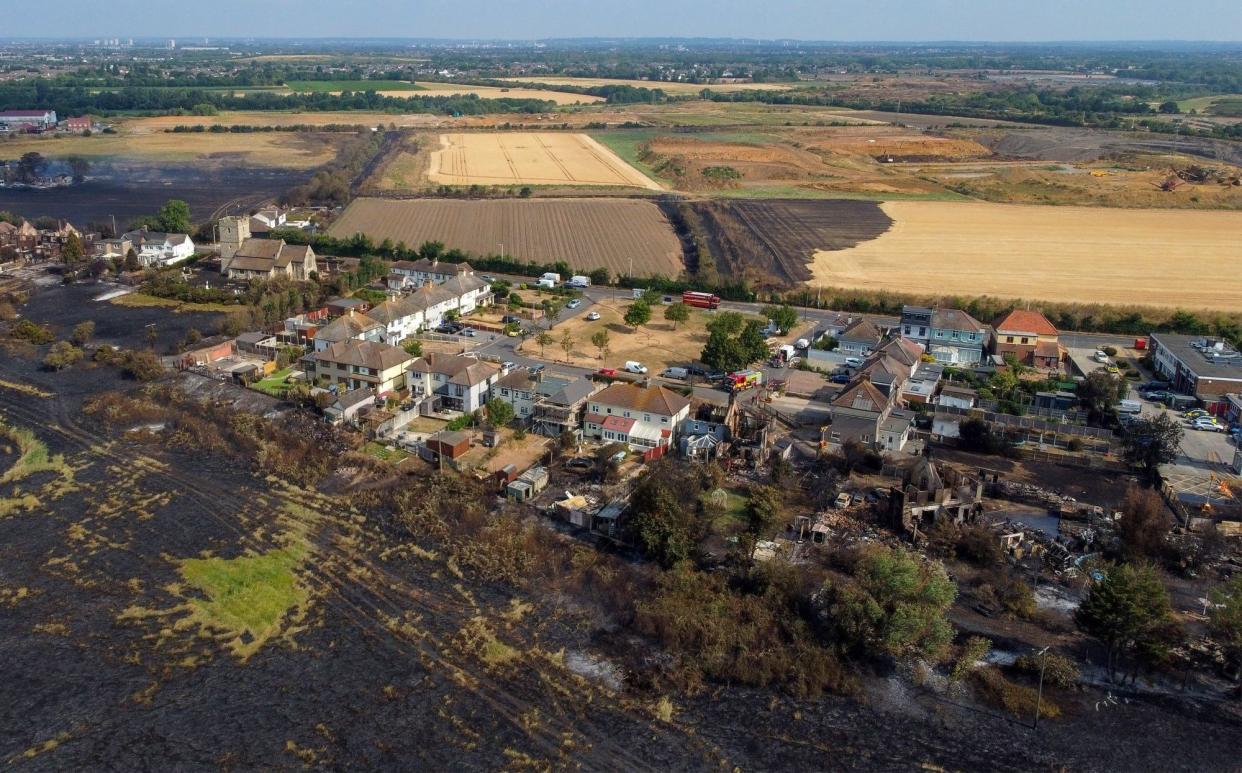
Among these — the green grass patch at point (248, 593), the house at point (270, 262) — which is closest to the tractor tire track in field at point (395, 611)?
the green grass patch at point (248, 593)

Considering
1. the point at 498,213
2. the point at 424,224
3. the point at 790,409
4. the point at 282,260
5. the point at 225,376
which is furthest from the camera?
the point at 498,213

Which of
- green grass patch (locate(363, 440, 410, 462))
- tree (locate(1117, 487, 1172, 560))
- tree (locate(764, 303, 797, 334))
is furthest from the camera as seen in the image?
tree (locate(764, 303, 797, 334))

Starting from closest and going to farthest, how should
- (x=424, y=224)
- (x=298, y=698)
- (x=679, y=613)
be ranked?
(x=298, y=698)
(x=679, y=613)
(x=424, y=224)

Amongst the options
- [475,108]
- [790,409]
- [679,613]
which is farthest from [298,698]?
[475,108]

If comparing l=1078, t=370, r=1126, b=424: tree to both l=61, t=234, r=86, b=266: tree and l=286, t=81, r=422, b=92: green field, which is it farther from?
l=286, t=81, r=422, b=92: green field

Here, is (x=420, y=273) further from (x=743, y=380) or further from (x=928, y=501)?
(x=928, y=501)

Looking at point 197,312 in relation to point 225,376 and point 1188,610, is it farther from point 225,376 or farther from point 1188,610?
point 1188,610

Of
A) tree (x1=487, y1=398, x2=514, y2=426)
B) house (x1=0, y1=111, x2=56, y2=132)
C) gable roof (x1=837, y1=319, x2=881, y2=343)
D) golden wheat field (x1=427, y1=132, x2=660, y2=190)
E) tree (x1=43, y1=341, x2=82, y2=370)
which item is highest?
house (x1=0, y1=111, x2=56, y2=132)

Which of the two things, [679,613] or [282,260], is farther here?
[282,260]

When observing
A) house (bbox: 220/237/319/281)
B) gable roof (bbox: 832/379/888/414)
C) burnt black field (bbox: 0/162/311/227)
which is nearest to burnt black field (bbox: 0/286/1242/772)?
gable roof (bbox: 832/379/888/414)
